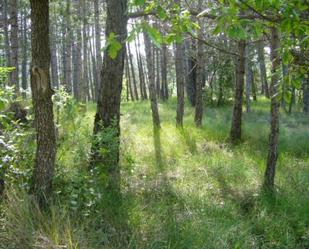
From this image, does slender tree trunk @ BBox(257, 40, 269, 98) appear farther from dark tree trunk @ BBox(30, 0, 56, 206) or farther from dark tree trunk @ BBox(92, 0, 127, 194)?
dark tree trunk @ BBox(30, 0, 56, 206)

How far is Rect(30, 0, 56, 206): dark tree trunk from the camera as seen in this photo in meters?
3.58

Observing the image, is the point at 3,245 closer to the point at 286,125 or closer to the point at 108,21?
the point at 108,21

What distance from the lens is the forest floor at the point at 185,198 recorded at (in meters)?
3.83

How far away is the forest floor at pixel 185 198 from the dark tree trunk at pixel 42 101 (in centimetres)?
26

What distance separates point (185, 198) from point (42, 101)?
7.65 feet

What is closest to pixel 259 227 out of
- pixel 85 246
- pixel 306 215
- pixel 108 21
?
pixel 306 215

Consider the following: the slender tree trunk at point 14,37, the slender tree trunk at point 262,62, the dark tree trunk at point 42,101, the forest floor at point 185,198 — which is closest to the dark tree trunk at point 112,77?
the forest floor at point 185,198

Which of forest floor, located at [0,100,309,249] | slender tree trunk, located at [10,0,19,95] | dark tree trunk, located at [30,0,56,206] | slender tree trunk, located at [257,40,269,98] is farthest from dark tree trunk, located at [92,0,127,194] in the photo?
slender tree trunk, located at [10,0,19,95]

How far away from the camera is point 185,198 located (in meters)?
5.19

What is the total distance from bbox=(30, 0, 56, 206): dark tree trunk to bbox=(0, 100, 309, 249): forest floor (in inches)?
10.3

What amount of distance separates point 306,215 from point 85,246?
9.73 ft

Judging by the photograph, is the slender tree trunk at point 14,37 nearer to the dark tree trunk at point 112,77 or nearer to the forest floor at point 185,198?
the forest floor at point 185,198

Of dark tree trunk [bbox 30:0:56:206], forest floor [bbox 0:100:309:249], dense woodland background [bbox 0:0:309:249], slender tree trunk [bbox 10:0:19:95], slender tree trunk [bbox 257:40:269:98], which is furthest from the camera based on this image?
slender tree trunk [bbox 257:40:269:98]

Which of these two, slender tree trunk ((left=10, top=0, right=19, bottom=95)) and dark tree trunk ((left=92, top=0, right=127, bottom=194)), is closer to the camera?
dark tree trunk ((left=92, top=0, right=127, bottom=194))
